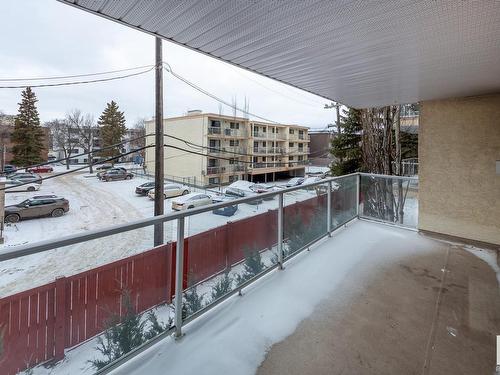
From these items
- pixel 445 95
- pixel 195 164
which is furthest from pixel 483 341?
pixel 195 164

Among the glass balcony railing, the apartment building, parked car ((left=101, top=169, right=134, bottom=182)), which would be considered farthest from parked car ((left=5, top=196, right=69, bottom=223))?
the glass balcony railing

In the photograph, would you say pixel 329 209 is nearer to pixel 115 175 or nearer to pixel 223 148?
pixel 223 148

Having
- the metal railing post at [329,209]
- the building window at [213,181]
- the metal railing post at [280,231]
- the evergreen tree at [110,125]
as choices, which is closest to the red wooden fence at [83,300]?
the metal railing post at [280,231]

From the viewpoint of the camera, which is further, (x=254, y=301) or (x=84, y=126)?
(x=84, y=126)

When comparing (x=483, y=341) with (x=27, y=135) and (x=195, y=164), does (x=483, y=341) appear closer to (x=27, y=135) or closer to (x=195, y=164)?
(x=195, y=164)

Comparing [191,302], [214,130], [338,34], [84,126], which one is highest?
[84,126]

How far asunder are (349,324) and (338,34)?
2333 mm

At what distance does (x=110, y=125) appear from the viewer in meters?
32.3

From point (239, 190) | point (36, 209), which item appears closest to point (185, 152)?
point (239, 190)

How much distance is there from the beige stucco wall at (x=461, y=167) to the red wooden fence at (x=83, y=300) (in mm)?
3998

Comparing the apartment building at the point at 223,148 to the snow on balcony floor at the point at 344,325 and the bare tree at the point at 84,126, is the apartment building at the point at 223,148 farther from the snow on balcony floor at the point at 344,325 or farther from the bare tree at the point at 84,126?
the snow on balcony floor at the point at 344,325

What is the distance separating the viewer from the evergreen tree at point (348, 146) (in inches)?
340

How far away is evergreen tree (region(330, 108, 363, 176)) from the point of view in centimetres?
865

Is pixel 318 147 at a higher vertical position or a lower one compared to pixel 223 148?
higher
